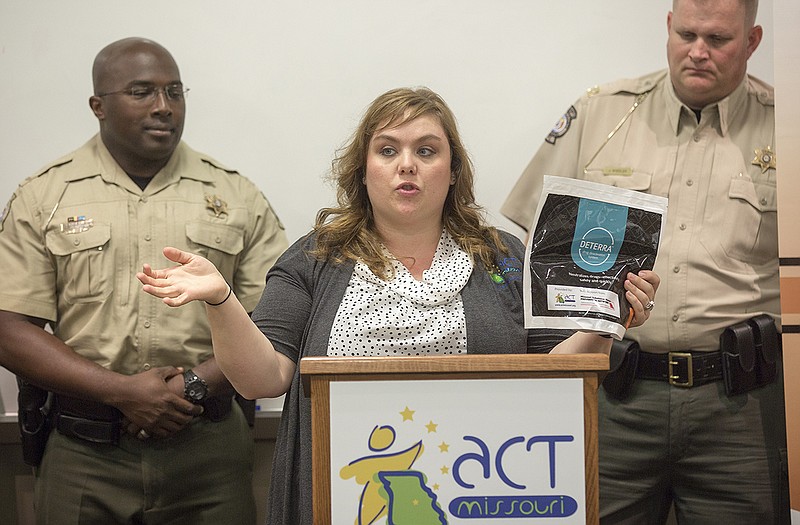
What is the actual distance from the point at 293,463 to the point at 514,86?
159cm

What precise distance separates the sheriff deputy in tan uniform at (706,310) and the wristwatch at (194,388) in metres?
1.13

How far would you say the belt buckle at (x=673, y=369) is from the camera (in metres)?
2.43

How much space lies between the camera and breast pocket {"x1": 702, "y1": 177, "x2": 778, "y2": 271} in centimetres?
249

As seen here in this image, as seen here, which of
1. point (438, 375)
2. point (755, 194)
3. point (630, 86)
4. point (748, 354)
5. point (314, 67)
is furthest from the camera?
point (314, 67)

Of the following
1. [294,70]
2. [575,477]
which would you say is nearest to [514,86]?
[294,70]

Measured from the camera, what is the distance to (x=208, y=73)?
287 cm

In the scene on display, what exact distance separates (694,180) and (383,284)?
3.81 ft

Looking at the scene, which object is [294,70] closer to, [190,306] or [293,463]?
[190,306]

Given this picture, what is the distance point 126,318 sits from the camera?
2.56 meters

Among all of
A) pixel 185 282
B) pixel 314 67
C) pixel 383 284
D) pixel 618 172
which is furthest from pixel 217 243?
pixel 618 172

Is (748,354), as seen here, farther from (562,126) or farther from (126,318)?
(126,318)

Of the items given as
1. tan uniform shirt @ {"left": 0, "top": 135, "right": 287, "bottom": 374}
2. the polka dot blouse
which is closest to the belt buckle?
the polka dot blouse

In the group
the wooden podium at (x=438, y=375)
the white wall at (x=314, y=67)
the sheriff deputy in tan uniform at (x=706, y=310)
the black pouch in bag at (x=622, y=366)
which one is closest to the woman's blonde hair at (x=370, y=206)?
the wooden podium at (x=438, y=375)

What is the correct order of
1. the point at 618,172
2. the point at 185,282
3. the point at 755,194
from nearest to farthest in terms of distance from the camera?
the point at 185,282 < the point at 755,194 < the point at 618,172
